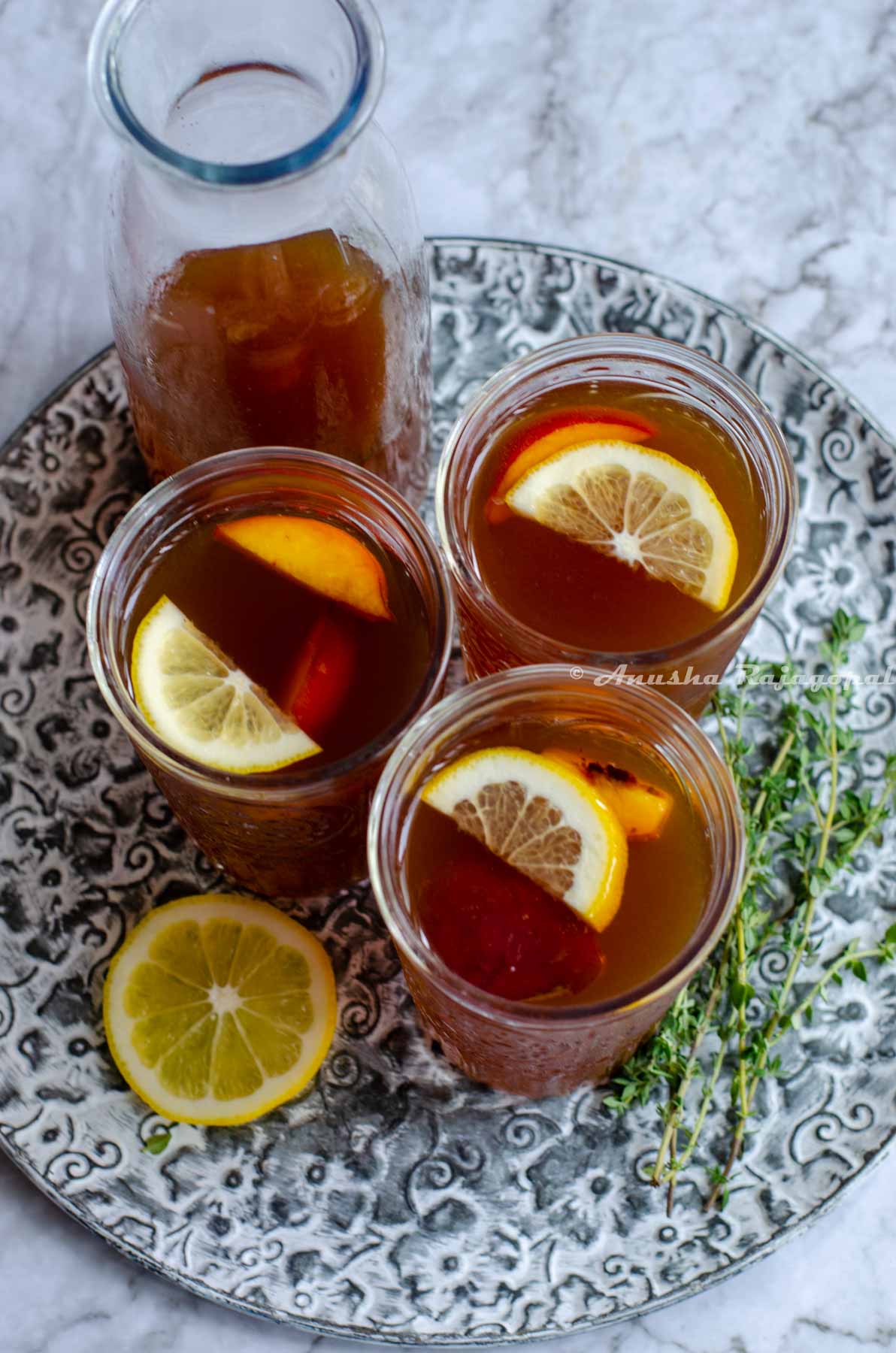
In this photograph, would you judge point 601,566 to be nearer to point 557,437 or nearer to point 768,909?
point 557,437

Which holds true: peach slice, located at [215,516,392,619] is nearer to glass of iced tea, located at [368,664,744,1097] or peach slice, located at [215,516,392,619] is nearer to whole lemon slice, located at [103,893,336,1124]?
glass of iced tea, located at [368,664,744,1097]

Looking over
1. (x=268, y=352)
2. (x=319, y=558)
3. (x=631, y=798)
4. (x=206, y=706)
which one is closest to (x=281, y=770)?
(x=206, y=706)

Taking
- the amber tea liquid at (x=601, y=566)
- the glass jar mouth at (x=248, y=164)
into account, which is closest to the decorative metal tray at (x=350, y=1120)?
the amber tea liquid at (x=601, y=566)

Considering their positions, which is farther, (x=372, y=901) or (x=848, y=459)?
(x=848, y=459)

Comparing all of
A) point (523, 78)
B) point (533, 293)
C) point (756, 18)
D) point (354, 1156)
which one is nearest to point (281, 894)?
point (354, 1156)

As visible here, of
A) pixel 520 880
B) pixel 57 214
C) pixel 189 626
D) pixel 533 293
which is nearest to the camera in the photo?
pixel 520 880

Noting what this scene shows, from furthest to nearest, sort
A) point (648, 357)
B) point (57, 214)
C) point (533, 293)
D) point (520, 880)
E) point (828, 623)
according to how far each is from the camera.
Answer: point (57, 214) → point (533, 293) → point (828, 623) → point (648, 357) → point (520, 880)

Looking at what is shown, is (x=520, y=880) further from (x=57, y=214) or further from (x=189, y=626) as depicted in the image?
(x=57, y=214)
